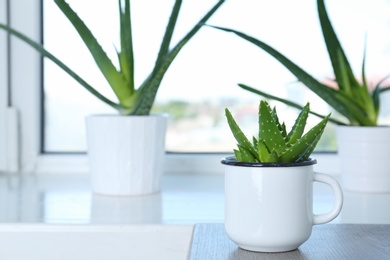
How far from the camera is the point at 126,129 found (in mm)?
1005

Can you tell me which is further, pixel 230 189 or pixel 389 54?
pixel 389 54

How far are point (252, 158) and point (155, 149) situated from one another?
0.37 m

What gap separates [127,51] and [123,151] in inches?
5.9

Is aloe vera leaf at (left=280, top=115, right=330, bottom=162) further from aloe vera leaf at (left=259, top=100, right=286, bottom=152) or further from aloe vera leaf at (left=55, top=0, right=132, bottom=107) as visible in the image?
aloe vera leaf at (left=55, top=0, right=132, bottom=107)

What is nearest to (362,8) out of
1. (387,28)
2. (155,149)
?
(387,28)

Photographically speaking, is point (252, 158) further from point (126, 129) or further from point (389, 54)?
point (389, 54)

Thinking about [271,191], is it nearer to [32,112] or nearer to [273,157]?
[273,157]

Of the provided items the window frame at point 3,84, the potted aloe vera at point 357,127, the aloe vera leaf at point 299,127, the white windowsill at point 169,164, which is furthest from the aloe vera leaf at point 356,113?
the window frame at point 3,84

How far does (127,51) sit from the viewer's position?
1.03m

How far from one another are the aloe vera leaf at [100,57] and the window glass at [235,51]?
225mm

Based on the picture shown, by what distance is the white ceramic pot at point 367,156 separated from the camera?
1019 millimetres

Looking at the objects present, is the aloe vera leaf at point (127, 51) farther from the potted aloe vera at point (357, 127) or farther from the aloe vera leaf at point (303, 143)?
the aloe vera leaf at point (303, 143)

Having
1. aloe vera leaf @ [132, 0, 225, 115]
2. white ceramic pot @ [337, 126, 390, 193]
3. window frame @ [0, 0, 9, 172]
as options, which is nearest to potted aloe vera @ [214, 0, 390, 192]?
white ceramic pot @ [337, 126, 390, 193]

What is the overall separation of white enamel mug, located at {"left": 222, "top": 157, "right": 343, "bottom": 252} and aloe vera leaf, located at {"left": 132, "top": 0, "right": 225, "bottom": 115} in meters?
0.35
